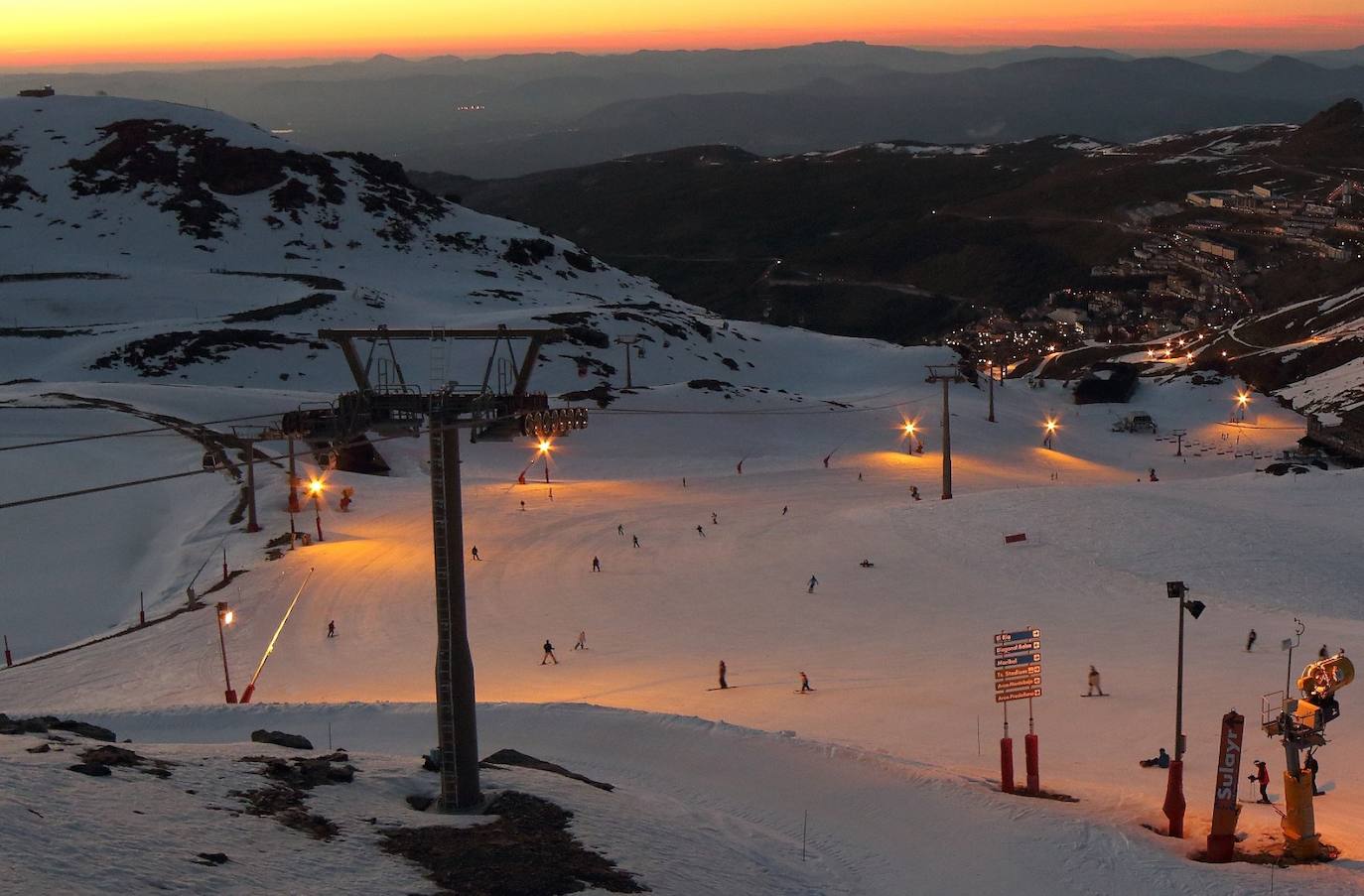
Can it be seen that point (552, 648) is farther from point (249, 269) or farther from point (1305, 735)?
point (249, 269)

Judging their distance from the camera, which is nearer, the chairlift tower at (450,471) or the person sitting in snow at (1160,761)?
the chairlift tower at (450,471)

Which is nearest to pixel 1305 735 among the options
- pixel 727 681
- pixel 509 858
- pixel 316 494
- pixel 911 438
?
pixel 509 858

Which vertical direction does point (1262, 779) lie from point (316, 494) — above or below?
below

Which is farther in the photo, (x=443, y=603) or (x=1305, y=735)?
(x=1305, y=735)

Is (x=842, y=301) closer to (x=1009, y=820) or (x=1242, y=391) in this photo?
(x=1242, y=391)

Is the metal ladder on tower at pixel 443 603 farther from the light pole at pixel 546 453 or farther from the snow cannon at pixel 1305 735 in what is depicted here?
the light pole at pixel 546 453

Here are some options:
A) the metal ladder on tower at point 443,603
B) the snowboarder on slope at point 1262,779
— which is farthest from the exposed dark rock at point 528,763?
the snowboarder on slope at point 1262,779
